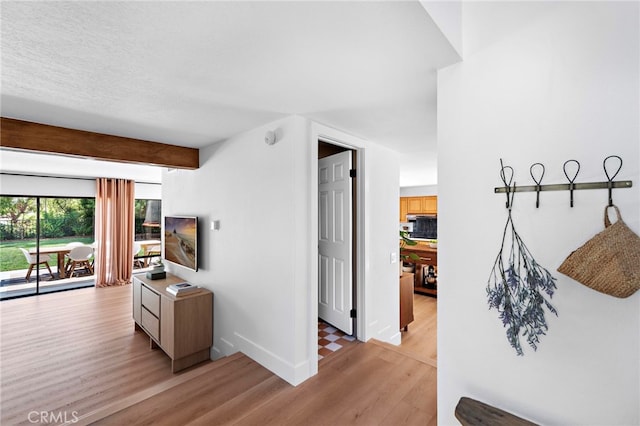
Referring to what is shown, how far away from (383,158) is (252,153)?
1.49 meters

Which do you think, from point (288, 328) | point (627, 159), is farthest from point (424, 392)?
point (627, 159)

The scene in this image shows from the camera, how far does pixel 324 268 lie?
3.32 meters

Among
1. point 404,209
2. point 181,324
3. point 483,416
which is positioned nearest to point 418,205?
point 404,209

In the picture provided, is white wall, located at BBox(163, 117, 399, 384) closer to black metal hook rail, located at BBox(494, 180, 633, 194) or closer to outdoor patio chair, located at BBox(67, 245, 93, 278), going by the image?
black metal hook rail, located at BBox(494, 180, 633, 194)

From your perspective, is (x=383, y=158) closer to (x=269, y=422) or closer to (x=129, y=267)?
(x=269, y=422)

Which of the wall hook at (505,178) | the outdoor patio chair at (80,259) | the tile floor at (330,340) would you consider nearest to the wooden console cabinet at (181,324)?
the tile floor at (330,340)

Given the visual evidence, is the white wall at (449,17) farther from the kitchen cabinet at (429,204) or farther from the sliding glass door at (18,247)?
the sliding glass door at (18,247)

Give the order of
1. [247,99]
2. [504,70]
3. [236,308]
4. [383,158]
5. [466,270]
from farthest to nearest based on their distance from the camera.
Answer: [383,158]
[236,308]
[247,99]
[466,270]
[504,70]

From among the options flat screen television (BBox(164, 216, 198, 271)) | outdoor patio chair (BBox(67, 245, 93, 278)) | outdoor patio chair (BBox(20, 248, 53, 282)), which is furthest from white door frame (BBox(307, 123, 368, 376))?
outdoor patio chair (BBox(20, 248, 53, 282))

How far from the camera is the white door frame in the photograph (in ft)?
7.61

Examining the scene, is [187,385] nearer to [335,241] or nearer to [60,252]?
[335,241]

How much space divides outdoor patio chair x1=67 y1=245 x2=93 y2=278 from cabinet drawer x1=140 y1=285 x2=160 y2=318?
349cm

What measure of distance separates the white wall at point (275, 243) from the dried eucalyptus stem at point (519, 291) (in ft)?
4.48

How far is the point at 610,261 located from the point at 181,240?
4029 mm
